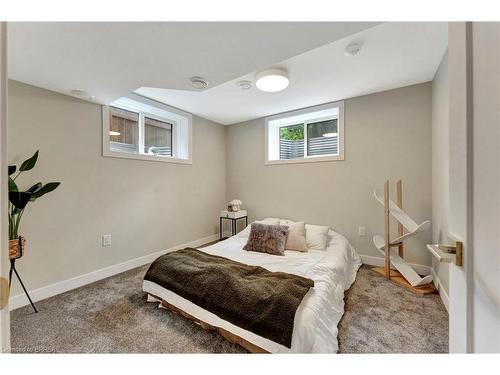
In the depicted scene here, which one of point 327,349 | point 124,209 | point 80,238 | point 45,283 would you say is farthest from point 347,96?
point 45,283

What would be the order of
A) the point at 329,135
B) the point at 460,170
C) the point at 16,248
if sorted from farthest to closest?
1. the point at 329,135
2. the point at 16,248
3. the point at 460,170

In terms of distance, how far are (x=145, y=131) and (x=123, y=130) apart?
314 millimetres

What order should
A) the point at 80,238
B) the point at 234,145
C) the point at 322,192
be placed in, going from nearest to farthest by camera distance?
the point at 80,238, the point at 322,192, the point at 234,145

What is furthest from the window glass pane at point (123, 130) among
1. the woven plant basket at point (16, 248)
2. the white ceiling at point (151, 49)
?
the woven plant basket at point (16, 248)

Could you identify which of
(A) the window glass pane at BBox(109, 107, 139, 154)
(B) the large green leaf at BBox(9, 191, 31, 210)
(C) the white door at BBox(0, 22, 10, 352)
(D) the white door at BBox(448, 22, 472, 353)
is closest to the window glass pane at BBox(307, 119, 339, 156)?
(D) the white door at BBox(448, 22, 472, 353)

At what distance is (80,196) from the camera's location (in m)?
2.36

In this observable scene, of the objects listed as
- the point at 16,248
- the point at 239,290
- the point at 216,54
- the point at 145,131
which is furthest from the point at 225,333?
the point at 145,131

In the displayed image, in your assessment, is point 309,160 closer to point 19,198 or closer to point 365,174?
point 365,174

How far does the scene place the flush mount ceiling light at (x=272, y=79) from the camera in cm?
213

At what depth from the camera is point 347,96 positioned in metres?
2.87

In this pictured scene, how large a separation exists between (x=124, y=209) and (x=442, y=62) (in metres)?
3.89

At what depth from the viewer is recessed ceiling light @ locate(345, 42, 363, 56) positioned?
1.73 meters

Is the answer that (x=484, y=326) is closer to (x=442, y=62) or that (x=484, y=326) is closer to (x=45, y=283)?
(x=442, y=62)

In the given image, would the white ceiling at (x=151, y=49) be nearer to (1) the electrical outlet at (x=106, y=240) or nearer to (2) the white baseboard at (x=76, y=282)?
(1) the electrical outlet at (x=106, y=240)
